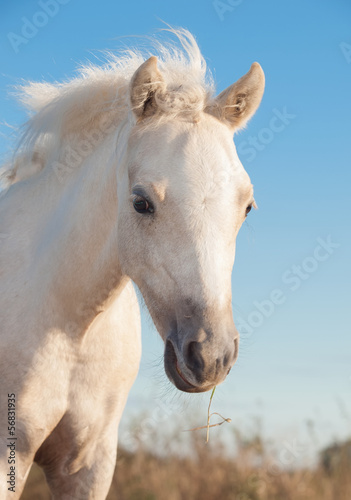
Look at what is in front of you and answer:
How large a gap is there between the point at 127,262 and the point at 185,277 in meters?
0.52

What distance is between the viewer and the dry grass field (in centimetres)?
601

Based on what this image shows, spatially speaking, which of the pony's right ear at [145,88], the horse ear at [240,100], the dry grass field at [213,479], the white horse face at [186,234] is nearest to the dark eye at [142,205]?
the white horse face at [186,234]

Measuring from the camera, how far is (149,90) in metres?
3.04

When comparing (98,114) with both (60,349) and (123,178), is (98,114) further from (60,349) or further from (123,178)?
(60,349)

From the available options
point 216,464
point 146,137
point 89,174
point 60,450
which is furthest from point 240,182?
point 216,464

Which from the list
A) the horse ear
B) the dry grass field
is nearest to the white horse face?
the horse ear

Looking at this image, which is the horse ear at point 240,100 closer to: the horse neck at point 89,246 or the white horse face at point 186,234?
the white horse face at point 186,234

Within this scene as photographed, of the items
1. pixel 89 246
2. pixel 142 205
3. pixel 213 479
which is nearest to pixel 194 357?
pixel 142 205

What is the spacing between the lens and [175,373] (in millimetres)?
2535

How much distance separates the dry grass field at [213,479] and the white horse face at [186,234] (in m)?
3.93

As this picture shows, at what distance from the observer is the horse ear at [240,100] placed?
10.6ft

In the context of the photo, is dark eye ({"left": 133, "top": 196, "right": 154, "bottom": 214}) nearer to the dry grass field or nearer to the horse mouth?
the horse mouth

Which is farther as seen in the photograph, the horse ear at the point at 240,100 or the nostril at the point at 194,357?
the horse ear at the point at 240,100

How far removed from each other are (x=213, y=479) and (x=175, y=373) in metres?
4.19
